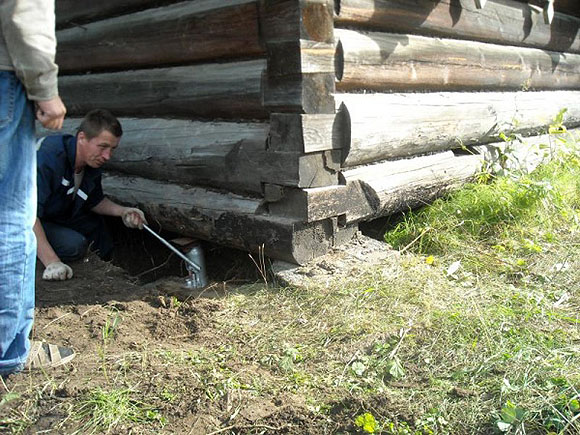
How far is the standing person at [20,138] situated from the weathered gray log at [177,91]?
1.59 meters

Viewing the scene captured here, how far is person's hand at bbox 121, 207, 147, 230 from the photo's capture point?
4332 millimetres

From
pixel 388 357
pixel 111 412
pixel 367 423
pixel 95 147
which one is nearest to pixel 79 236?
pixel 95 147

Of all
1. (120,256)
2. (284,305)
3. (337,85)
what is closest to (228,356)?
(284,305)

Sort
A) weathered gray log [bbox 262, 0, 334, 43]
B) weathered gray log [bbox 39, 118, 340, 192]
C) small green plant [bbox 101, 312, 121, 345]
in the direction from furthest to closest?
weathered gray log [bbox 39, 118, 340, 192] < weathered gray log [bbox 262, 0, 334, 43] < small green plant [bbox 101, 312, 121, 345]

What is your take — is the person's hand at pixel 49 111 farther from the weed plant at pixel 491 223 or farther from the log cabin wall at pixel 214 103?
the weed plant at pixel 491 223

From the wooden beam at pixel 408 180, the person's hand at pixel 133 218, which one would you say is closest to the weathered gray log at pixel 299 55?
the wooden beam at pixel 408 180

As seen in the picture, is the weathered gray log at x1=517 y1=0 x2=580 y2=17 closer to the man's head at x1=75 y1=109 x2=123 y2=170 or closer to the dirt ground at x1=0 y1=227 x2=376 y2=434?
the man's head at x1=75 y1=109 x2=123 y2=170

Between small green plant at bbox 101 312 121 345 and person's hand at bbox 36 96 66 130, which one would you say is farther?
small green plant at bbox 101 312 121 345

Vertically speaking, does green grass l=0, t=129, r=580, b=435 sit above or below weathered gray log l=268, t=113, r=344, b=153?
below

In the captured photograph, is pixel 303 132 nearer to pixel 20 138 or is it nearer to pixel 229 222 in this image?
pixel 229 222

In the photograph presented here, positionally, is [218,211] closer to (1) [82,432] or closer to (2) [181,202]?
(2) [181,202]

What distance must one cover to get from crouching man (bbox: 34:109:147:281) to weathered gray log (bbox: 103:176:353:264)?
0.25 m

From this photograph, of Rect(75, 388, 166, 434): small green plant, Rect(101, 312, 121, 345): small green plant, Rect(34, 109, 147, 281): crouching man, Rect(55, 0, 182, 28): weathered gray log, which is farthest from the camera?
Rect(55, 0, 182, 28): weathered gray log

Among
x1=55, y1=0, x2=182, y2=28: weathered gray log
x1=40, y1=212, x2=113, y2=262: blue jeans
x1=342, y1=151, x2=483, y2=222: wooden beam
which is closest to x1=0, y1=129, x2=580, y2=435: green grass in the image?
x1=342, y1=151, x2=483, y2=222: wooden beam
